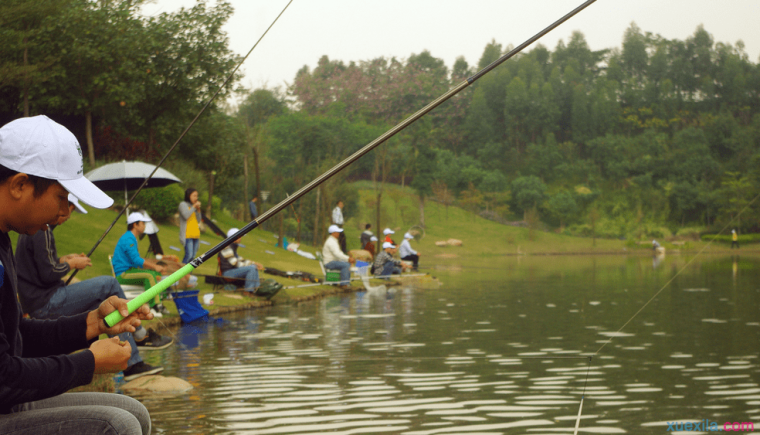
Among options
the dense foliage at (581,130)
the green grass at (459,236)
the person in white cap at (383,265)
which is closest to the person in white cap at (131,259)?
the person in white cap at (383,265)

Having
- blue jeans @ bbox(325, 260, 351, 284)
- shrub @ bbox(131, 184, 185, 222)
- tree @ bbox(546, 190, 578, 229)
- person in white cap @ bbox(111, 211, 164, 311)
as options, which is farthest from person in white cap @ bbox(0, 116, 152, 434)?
tree @ bbox(546, 190, 578, 229)

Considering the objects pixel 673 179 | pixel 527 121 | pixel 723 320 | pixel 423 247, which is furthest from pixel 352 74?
pixel 723 320

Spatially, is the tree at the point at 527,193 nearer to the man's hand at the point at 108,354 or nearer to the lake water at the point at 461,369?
the lake water at the point at 461,369

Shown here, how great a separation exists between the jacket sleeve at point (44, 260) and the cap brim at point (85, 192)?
343 cm

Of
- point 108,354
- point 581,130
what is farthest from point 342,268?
point 581,130

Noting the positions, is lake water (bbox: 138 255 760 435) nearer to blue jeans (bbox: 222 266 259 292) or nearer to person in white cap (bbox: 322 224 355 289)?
blue jeans (bbox: 222 266 259 292)

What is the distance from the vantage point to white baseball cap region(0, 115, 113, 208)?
213 cm

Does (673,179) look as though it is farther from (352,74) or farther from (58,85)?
(58,85)

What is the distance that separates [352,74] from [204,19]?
2740 inches

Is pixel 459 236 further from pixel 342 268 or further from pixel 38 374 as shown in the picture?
pixel 38 374

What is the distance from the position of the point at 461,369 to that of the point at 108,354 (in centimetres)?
570

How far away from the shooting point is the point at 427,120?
73.2 meters

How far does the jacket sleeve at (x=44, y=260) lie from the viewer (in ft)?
18.0

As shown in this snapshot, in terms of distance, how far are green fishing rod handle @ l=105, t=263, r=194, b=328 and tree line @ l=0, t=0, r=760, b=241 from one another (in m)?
17.3
